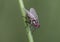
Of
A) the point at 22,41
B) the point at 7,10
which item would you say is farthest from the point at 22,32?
the point at 7,10

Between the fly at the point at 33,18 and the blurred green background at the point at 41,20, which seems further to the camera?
the blurred green background at the point at 41,20

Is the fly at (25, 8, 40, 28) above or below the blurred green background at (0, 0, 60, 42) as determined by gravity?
below

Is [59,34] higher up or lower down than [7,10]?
lower down

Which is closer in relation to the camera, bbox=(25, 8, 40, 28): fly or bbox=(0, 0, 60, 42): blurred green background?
bbox=(25, 8, 40, 28): fly

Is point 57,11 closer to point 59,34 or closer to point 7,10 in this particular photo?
point 59,34

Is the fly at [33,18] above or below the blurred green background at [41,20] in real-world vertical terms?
below

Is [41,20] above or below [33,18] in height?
above

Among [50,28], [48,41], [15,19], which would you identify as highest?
[15,19]

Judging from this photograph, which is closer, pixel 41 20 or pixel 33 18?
pixel 33 18
